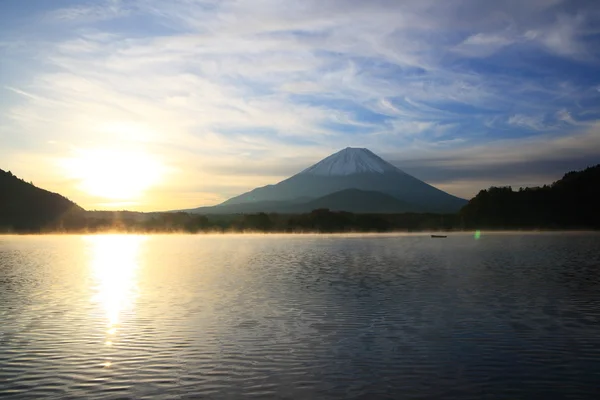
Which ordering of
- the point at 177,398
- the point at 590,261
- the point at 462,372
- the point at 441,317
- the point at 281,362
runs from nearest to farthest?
1. the point at 177,398
2. the point at 462,372
3. the point at 281,362
4. the point at 441,317
5. the point at 590,261

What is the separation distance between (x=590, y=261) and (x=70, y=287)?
5969 centimetres

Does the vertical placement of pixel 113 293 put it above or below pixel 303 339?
above

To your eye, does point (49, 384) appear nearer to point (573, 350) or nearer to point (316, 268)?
point (573, 350)

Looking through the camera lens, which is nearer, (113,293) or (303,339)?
(303,339)

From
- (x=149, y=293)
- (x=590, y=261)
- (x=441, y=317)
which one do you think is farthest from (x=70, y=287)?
(x=590, y=261)

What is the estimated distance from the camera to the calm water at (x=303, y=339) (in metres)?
19.7

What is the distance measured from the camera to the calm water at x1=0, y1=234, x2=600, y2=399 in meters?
19.7

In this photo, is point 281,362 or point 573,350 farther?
point 573,350

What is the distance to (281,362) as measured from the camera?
22.8 metres

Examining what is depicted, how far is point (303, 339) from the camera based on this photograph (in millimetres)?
27078

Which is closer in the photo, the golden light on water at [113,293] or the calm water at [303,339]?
the calm water at [303,339]

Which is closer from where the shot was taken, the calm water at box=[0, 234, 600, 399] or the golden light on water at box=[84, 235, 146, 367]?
the calm water at box=[0, 234, 600, 399]

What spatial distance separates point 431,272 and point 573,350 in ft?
122

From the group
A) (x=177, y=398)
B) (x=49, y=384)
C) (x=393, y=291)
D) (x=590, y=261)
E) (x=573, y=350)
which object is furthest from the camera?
(x=590, y=261)
